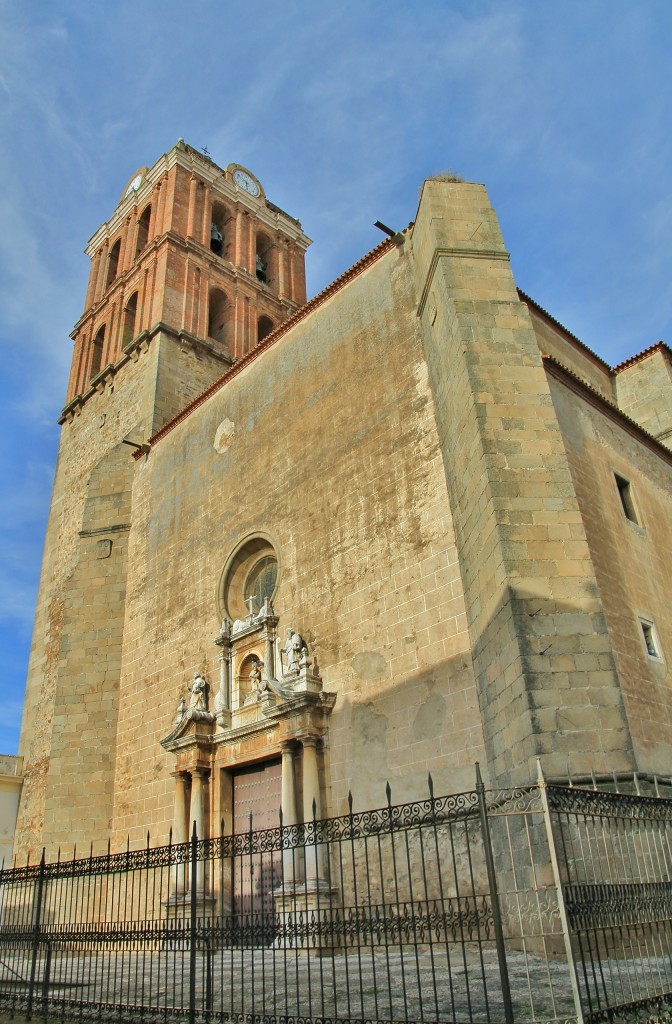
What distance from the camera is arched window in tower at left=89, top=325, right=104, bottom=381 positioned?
22922 mm

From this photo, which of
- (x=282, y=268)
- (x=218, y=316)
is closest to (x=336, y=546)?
(x=218, y=316)

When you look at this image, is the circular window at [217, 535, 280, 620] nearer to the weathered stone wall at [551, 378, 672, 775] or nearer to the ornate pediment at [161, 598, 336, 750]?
the ornate pediment at [161, 598, 336, 750]

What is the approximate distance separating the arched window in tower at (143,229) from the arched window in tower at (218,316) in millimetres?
3420

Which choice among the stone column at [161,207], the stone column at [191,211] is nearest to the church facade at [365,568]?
the stone column at [191,211]

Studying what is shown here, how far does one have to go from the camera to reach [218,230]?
26547 millimetres

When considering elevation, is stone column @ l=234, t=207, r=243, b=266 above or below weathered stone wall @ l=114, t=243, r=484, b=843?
above

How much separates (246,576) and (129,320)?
12532 mm

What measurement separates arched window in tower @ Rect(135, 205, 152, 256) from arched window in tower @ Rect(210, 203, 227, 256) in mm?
2132

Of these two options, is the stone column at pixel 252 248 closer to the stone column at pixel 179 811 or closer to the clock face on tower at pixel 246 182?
the clock face on tower at pixel 246 182

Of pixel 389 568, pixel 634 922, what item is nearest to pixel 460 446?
pixel 389 568

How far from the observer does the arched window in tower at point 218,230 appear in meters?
26.0

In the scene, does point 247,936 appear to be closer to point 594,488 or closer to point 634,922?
point 634,922

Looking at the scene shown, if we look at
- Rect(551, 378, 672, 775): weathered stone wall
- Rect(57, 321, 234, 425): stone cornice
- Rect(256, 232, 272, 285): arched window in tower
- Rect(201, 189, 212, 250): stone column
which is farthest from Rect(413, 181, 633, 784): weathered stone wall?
Rect(256, 232, 272, 285): arched window in tower

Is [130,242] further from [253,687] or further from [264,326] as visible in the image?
[253,687]
